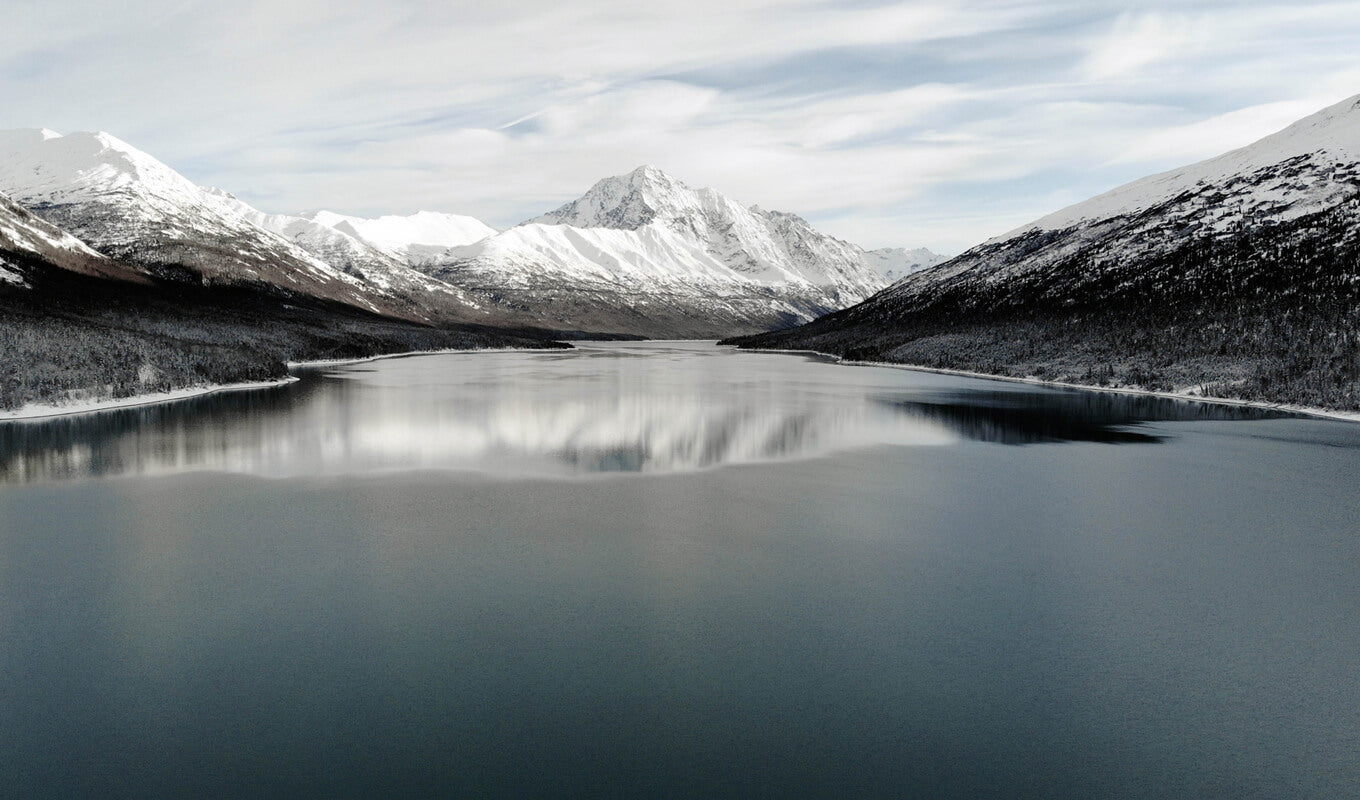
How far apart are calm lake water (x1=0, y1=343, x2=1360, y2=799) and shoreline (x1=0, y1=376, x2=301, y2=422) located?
23.6 m

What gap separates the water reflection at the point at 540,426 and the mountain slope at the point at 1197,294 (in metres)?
16.1

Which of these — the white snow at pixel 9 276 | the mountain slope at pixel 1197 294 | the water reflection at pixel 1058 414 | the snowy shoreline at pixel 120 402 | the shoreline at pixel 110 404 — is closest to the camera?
the water reflection at pixel 1058 414

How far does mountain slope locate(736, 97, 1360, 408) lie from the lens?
252 feet

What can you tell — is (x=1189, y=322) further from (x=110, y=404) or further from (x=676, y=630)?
(x=110, y=404)

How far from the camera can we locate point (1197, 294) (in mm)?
113562

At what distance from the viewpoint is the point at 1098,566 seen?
63.2 feet

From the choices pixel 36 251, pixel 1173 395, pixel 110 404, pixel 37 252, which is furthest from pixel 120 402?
pixel 36 251

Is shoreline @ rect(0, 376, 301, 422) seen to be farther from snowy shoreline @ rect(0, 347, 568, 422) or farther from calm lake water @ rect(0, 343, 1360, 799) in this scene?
calm lake water @ rect(0, 343, 1360, 799)

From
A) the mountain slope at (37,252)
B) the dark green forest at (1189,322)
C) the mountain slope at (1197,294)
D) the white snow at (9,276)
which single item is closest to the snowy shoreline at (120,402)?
the dark green forest at (1189,322)

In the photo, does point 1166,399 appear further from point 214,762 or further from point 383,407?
point 214,762

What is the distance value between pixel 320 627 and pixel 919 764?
10.6m

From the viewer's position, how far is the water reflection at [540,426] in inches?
1350

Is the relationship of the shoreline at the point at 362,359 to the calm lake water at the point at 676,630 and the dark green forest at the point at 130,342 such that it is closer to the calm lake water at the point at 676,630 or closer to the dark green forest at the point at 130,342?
the dark green forest at the point at 130,342

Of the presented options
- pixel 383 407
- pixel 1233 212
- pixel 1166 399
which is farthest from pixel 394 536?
pixel 1233 212
